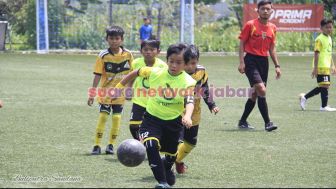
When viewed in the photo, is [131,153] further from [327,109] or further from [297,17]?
[297,17]

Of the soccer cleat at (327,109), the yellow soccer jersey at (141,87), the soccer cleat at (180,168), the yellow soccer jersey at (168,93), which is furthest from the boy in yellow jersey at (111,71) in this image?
the soccer cleat at (327,109)

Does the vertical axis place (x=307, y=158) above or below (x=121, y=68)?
below

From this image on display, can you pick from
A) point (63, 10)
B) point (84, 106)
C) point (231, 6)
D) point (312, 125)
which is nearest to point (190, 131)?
point (312, 125)

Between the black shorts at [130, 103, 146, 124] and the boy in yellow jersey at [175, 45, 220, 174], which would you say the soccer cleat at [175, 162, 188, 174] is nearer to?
the boy in yellow jersey at [175, 45, 220, 174]

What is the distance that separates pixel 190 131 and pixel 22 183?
2.07m

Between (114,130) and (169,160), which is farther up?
(169,160)

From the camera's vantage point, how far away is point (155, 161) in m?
6.99

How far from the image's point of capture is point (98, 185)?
6.90 meters

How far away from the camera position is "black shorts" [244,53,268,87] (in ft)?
39.6

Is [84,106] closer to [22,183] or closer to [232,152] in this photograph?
[232,152]

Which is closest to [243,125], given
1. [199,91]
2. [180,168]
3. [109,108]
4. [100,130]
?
[109,108]

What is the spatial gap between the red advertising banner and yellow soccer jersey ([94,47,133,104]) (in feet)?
77.6

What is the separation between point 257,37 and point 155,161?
18.4 feet

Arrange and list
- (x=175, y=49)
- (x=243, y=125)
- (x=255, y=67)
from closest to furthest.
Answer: (x=175, y=49) → (x=255, y=67) → (x=243, y=125)
